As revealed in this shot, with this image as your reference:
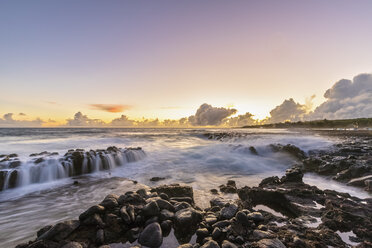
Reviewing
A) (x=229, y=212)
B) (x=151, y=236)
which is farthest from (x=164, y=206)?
(x=229, y=212)

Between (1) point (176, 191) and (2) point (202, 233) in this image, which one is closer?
(2) point (202, 233)

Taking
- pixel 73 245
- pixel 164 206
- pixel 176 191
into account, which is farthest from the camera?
pixel 176 191

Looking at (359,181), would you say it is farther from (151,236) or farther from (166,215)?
(151,236)

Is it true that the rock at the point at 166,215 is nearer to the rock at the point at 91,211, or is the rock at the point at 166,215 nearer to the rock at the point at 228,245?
the rock at the point at 91,211

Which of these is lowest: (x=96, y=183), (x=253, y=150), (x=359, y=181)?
(x=96, y=183)

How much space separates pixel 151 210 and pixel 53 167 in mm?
9545

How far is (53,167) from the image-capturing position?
409 inches

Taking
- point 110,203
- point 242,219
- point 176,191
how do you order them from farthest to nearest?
point 176,191, point 110,203, point 242,219

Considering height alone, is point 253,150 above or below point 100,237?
below

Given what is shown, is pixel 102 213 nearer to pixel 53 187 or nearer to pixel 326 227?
pixel 326 227

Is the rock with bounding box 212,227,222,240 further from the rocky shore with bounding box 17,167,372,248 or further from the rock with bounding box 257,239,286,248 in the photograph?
the rock with bounding box 257,239,286,248

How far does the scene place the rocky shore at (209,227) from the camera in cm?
347

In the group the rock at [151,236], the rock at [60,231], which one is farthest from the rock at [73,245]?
the rock at [151,236]

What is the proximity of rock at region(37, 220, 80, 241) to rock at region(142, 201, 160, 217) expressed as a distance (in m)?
1.55
